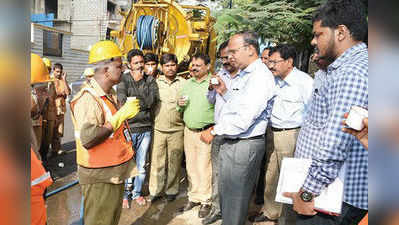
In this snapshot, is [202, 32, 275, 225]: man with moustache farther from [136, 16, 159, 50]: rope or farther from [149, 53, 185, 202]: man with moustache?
[136, 16, 159, 50]: rope

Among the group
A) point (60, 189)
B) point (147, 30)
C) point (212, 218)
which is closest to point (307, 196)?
point (212, 218)

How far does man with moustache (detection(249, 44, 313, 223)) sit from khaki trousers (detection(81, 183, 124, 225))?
195 centimetres

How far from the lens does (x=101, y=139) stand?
2.14m

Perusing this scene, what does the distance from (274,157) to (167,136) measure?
1453 mm

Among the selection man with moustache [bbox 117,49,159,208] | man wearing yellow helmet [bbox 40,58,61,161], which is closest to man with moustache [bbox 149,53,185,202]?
man with moustache [bbox 117,49,159,208]

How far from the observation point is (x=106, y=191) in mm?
2262

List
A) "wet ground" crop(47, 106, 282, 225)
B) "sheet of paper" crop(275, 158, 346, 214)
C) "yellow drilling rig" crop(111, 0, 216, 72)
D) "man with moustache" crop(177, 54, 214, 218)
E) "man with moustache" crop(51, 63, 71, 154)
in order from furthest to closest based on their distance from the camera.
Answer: "man with moustache" crop(51, 63, 71, 154)
"yellow drilling rig" crop(111, 0, 216, 72)
"man with moustache" crop(177, 54, 214, 218)
"wet ground" crop(47, 106, 282, 225)
"sheet of paper" crop(275, 158, 346, 214)

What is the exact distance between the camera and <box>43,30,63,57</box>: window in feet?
49.6

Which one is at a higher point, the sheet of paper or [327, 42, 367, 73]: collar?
[327, 42, 367, 73]: collar

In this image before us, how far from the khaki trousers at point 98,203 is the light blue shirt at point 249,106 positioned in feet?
3.45

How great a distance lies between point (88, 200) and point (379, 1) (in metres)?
2.24

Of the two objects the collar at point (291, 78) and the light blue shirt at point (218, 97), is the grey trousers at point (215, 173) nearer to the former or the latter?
the light blue shirt at point (218, 97)

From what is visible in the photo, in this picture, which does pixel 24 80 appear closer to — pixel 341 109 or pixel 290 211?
pixel 341 109

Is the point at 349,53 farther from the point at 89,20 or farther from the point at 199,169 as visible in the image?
the point at 89,20
